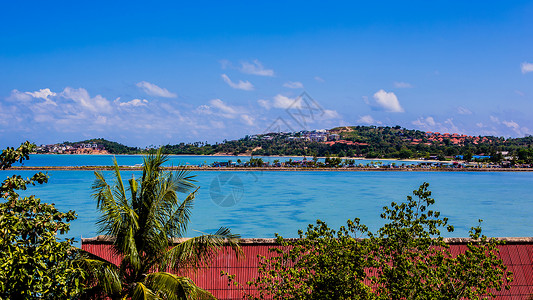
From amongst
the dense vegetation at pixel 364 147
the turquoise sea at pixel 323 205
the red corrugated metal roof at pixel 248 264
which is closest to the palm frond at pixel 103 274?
the red corrugated metal roof at pixel 248 264

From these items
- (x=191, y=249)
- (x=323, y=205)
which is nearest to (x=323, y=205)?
(x=323, y=205)

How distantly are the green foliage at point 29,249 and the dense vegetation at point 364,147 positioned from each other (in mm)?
100551

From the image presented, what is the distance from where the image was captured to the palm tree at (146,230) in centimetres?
628

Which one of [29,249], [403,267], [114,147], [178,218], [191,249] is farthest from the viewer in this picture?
[114,147]

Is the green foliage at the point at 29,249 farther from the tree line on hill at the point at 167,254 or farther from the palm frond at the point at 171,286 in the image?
the palm frond at the point at 171,286

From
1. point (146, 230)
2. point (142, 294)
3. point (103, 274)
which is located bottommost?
point (142, 294)

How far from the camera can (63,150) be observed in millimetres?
184625

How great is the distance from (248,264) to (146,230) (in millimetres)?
3404

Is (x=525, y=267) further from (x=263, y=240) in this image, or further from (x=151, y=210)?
(x=151, y=210)

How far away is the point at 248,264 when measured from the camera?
9422mm

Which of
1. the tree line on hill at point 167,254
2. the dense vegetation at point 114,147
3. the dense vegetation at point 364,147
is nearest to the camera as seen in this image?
the tree line on hill at point 167,254

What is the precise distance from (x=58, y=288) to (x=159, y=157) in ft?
7.64

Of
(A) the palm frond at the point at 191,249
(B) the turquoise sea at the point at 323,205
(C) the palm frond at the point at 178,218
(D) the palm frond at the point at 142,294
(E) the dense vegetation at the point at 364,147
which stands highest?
(E) the dense vegetation at the point at 364,147

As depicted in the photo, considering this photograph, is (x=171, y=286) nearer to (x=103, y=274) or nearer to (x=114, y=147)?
(x=103, y=274)
